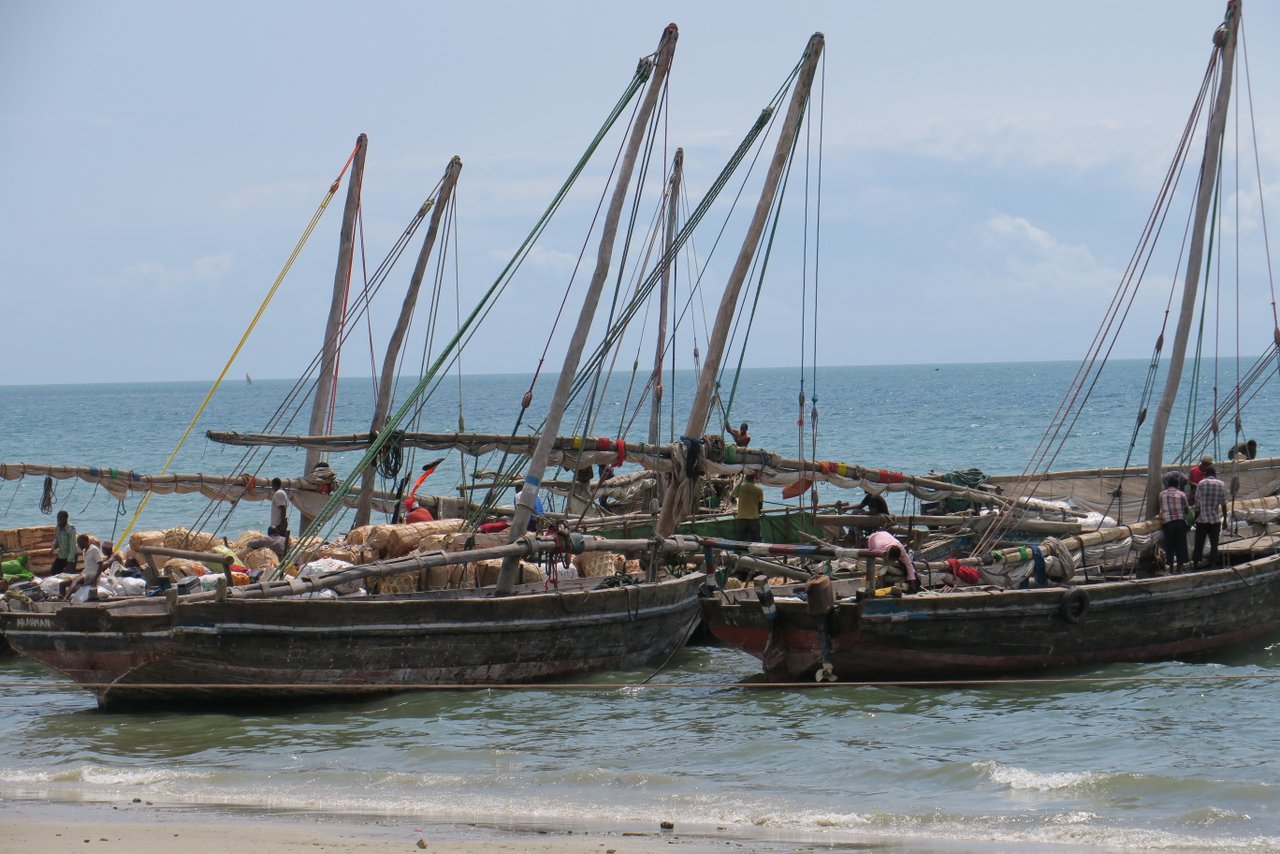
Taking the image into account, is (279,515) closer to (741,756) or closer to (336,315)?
(336,315)

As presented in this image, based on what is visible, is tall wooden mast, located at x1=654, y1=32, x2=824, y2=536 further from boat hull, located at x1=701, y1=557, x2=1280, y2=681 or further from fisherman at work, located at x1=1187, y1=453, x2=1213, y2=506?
fisherman at work, located at x1=1187, y1=453, x2=1213, y2=506

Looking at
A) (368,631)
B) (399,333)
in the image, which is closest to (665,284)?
(399,333)

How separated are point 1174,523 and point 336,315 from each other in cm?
1563

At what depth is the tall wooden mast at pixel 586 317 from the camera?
61.4 ft

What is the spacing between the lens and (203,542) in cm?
2364

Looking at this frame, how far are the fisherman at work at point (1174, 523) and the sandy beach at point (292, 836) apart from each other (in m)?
10.7

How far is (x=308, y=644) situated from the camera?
16.3 m

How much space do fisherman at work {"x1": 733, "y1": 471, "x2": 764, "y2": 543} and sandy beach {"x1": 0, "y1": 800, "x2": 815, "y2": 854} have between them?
38.1 ft

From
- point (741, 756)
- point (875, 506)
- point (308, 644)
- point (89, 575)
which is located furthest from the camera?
point (875, 506)

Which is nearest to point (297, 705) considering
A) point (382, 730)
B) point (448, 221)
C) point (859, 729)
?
point (382, 730)

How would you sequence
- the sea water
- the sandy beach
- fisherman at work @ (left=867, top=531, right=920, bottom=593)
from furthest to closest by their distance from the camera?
fisherman at work @ (left=867, top=531, right=920, bottom=593), the sea water, the sandy beach

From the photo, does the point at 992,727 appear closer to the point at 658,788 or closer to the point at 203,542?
the point at 658,788

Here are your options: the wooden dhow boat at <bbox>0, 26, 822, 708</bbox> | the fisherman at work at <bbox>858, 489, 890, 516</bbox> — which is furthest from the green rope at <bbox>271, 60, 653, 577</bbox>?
the fisherman at work at <bbox>858, 489, 890, 516</bbox>

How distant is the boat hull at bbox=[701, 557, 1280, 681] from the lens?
56.9 ft
